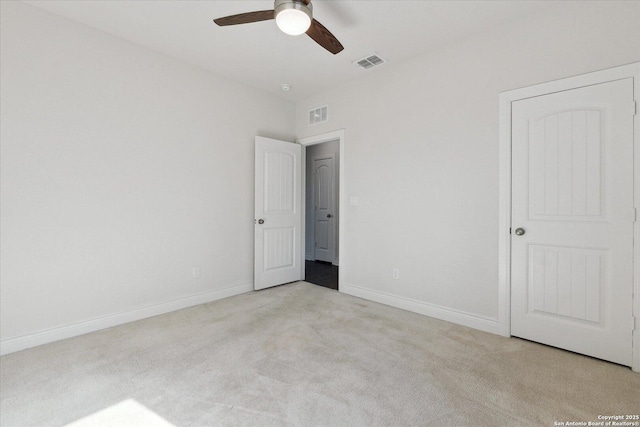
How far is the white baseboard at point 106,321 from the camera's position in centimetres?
233

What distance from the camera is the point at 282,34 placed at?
278cm

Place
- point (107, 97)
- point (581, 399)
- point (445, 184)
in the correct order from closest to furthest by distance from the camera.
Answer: point (581, 399), point (107, 97), point (445, 184)

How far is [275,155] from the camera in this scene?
4.12 m

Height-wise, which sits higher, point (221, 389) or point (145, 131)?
point (145, 131)

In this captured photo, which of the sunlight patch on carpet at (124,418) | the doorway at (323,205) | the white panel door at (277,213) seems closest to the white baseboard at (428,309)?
the white panel door at (277,213)

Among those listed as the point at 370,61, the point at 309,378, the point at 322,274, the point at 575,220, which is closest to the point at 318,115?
the point at 370,61

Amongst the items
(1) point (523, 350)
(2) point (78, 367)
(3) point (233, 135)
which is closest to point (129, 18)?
(3) point (233, 135)

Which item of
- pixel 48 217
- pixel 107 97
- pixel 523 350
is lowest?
pixel 523 350

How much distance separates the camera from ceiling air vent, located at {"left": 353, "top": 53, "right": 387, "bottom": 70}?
3189mm

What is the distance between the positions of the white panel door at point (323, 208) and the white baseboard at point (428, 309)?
2.25 m

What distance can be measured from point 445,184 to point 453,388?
187cm

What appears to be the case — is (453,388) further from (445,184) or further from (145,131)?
(145,131)

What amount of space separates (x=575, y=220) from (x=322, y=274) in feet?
11.7

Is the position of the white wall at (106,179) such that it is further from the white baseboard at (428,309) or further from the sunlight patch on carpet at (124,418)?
the white baseboard at (428,309)
